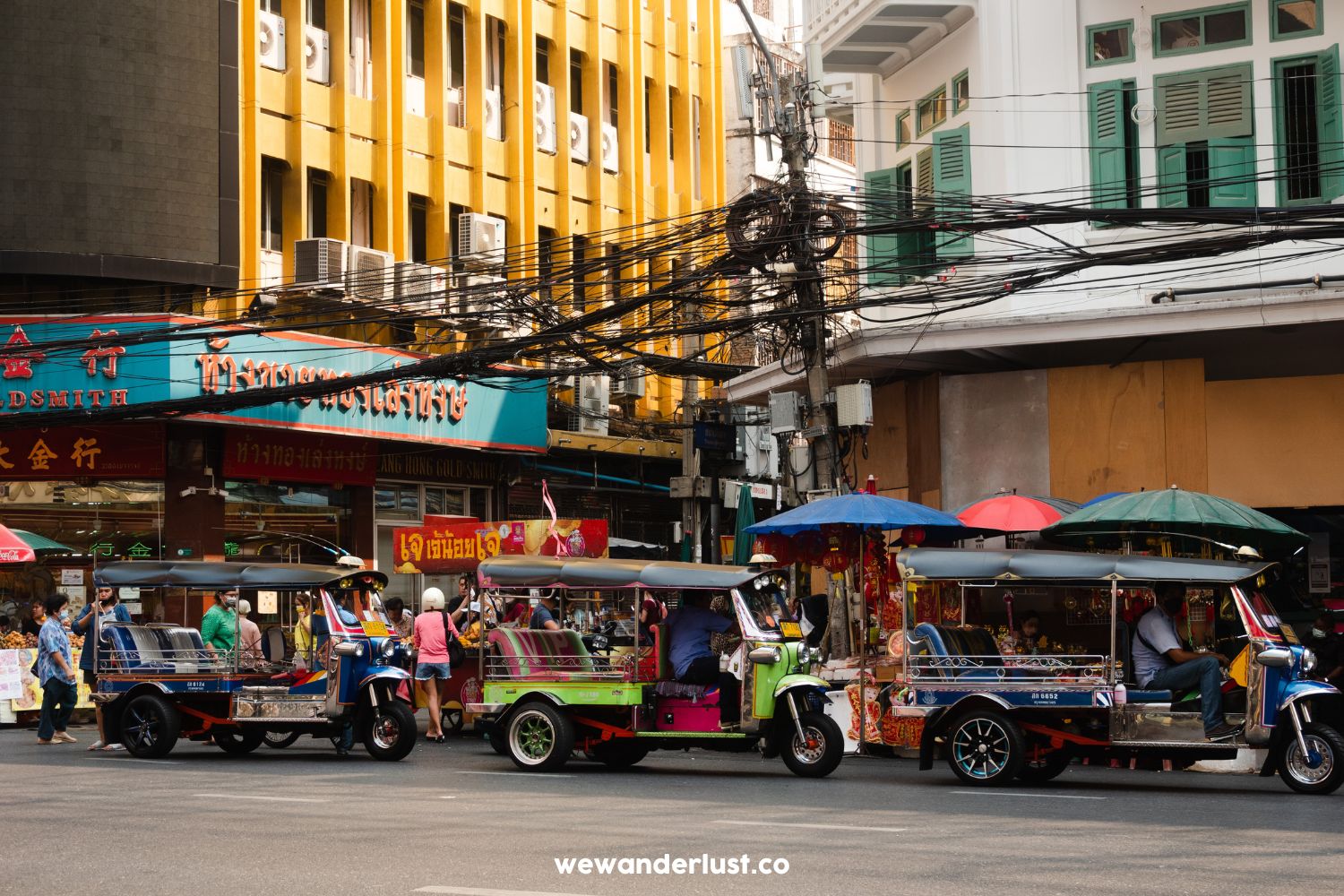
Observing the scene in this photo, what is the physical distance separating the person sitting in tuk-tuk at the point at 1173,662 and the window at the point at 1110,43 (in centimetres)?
988

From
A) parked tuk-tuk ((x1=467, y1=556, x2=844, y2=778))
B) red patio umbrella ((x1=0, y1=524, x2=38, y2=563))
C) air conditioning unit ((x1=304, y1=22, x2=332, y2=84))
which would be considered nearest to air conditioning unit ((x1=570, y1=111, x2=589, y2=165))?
air conditioning unit ((x1=304, y1=22, x2=332, y2=84))

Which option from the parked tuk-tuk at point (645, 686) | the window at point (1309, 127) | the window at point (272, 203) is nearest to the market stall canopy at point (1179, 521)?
the parked tuk-tuk at point (645, 686)

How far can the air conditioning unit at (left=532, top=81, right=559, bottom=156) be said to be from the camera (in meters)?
36.0

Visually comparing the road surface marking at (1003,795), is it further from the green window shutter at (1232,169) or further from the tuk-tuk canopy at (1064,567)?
the green window shutter at (1232,169)

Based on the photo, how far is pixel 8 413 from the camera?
26859 millimetres

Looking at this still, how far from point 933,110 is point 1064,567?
39.2ft

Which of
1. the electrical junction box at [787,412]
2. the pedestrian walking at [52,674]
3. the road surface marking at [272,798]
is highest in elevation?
the electrical junction box at [787,412]

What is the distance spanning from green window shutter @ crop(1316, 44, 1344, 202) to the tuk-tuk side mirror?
30.2ft

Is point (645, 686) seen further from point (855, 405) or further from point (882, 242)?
point (882, 242)

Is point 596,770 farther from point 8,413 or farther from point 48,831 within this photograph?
point 8,413

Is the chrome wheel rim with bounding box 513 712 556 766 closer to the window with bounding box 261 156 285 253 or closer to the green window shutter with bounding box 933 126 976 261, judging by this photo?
the green window shutter with bounding box 933 126 976 261

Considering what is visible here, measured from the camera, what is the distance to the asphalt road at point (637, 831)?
9.04 metres

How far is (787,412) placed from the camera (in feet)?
72.6

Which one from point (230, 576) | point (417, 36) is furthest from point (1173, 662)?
point (417, 36)
